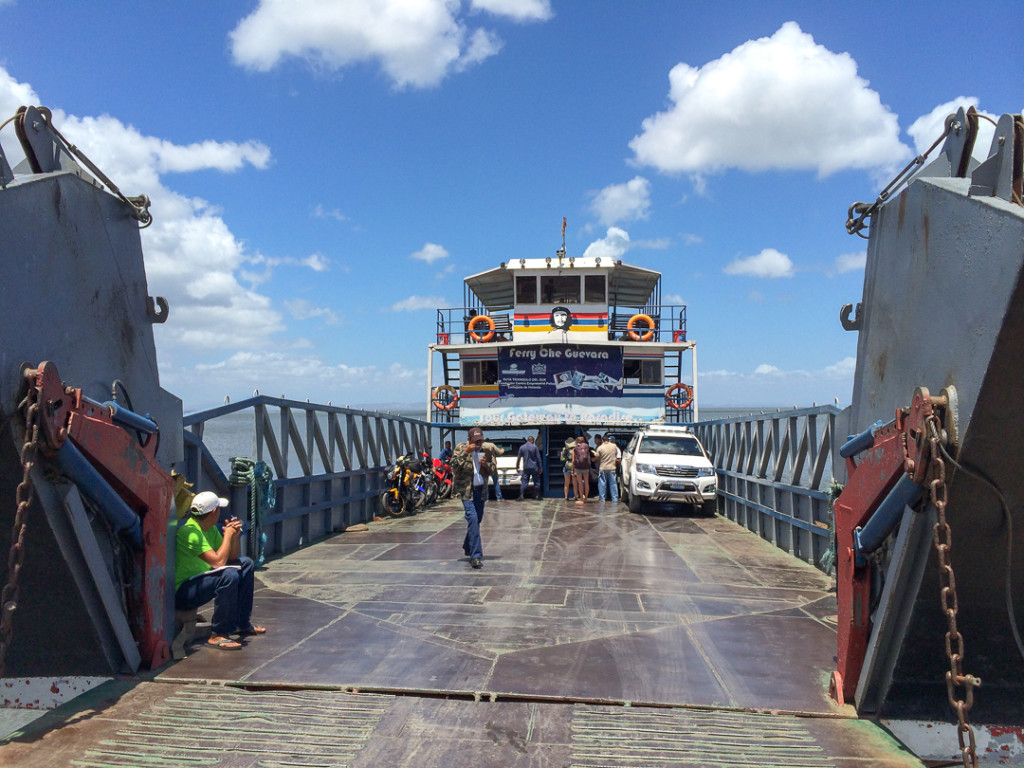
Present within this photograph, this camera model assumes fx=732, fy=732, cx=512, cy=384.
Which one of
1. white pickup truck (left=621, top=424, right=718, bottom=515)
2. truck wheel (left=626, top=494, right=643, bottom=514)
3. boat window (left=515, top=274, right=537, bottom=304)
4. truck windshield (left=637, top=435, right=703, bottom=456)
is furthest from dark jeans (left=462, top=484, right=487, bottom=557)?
boat window (left=515, top=274, right=537, bottom=304)

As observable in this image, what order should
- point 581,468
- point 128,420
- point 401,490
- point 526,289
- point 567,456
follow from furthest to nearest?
1. point 526,289
2. point 567,456
3. point 581,468
4. point 401,490
5. point 128,420

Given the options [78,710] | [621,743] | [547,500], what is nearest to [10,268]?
[78,710]

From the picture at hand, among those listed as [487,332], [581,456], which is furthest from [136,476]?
[487,332]

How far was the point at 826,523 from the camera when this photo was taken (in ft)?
28.1

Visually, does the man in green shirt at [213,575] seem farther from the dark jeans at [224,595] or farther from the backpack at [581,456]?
the backpack at [581,456]

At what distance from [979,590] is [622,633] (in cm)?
297

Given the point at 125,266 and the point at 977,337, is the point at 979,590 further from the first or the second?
the point at 125,266

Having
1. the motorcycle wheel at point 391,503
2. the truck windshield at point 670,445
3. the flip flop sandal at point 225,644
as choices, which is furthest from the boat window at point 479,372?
the flip flop sandal at point 225,644

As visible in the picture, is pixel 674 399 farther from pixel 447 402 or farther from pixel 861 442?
pixel 861 442

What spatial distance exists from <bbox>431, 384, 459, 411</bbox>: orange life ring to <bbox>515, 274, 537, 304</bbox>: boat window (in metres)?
3.11

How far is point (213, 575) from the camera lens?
17.3ft

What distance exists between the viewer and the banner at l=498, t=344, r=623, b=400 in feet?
64.3

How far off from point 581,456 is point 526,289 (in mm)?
5572

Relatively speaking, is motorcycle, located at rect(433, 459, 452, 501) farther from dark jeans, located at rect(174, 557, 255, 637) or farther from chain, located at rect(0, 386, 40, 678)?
chain, located at rect(0, 386, 40, 678)
